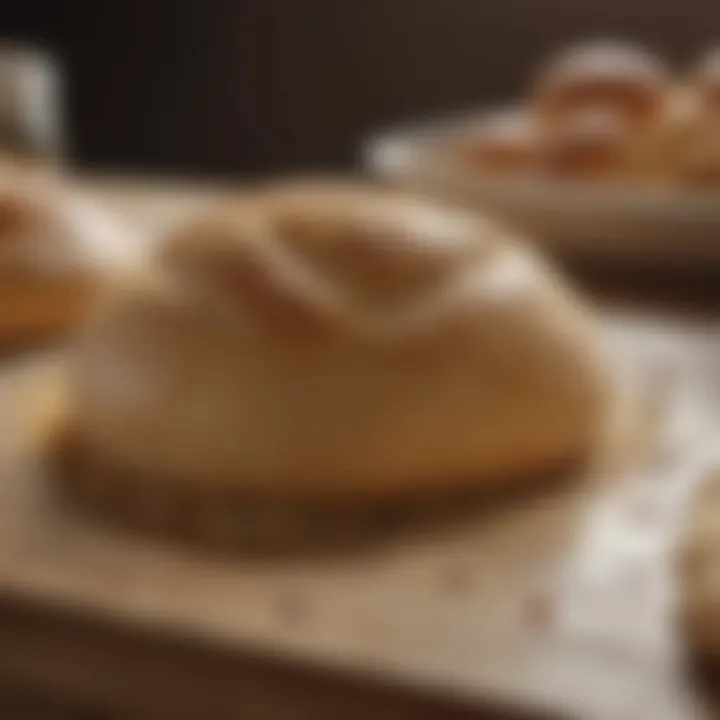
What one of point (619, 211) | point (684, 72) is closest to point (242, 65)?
point (684, 72)

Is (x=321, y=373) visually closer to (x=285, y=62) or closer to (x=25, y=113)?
(x=25, y=113)

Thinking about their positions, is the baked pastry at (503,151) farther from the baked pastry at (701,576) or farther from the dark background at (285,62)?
the dark background at (285,62)

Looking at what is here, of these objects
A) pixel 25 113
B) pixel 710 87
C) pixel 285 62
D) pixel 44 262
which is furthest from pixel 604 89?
pixel 285 62

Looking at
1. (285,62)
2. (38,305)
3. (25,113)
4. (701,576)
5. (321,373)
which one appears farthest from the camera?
(285,62)

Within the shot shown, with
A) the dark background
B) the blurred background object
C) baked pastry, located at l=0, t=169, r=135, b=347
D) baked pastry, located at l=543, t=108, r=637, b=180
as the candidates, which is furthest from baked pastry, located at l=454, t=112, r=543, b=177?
the dark background

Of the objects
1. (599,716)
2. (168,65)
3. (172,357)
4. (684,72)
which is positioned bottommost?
(599,716)

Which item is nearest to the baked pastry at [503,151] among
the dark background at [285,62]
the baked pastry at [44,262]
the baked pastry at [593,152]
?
the baked pastry at [593,152]

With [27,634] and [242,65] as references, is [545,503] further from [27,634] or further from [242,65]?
[242,65]
